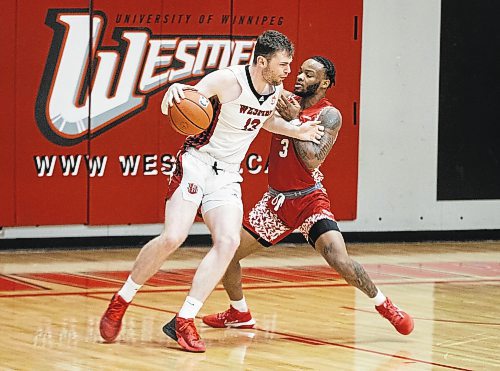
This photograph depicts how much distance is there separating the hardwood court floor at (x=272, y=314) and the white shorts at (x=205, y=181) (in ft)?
2.92

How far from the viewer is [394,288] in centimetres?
1045

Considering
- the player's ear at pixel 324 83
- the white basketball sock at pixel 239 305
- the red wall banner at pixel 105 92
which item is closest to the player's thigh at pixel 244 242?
the white basketball sock at pixel 239 305

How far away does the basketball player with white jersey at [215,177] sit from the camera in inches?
286

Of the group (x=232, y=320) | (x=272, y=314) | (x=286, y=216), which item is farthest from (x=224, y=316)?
(x=286, y=216)

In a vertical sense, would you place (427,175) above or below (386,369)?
above

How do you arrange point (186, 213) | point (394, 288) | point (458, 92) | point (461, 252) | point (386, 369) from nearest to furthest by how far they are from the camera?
point (386, 369) < point (186, 213) < point (394, 288) < point (461, 252) < point (458, 92)

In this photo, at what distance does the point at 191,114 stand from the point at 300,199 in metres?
1.20

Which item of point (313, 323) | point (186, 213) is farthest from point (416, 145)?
point (186, 213)

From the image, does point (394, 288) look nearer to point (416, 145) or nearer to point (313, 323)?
point (313, 323)

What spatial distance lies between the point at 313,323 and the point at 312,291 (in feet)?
5.45

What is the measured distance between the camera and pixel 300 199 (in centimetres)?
802

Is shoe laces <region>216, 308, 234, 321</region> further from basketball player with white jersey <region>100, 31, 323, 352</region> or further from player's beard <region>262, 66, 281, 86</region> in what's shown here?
player's beard <region>262, 66, 281, 86</region>

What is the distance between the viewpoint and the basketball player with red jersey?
309 inches

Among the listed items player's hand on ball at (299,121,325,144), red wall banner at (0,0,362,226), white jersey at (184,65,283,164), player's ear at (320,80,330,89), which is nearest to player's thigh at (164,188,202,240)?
white jersey at (184,65,283,164)
